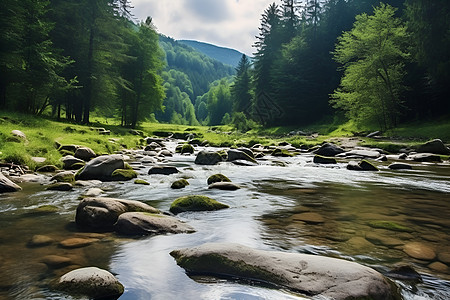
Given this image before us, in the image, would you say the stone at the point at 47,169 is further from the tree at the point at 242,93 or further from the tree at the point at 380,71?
the tree at the point at 242,93

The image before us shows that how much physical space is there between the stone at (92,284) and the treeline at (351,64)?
101 feet

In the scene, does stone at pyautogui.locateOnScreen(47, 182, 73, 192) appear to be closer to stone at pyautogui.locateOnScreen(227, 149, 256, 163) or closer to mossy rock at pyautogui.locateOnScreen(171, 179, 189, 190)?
mossy rock at pyautogui.locateOnScreen(171, 179, 189, 190)

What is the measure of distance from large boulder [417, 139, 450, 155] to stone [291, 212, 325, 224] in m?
15.1

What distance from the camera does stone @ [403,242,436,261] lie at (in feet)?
12.6

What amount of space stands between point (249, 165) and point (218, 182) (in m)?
6.12

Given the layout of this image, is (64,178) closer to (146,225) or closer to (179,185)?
(179,185)

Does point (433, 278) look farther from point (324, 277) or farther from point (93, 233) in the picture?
point (93, 233)

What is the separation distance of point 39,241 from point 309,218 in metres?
4.59

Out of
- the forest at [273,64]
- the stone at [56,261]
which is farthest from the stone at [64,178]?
the forest at [273,64]

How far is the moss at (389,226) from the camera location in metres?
4.92

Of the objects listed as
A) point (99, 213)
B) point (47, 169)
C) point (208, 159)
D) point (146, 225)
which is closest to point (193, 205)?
point (146, 225)

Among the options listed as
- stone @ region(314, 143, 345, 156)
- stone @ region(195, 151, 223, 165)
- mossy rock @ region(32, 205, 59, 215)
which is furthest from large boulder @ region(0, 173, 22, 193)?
stone @ region(314, 143, 345, 156)

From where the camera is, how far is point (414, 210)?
6289 millimetres

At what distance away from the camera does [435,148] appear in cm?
1695
